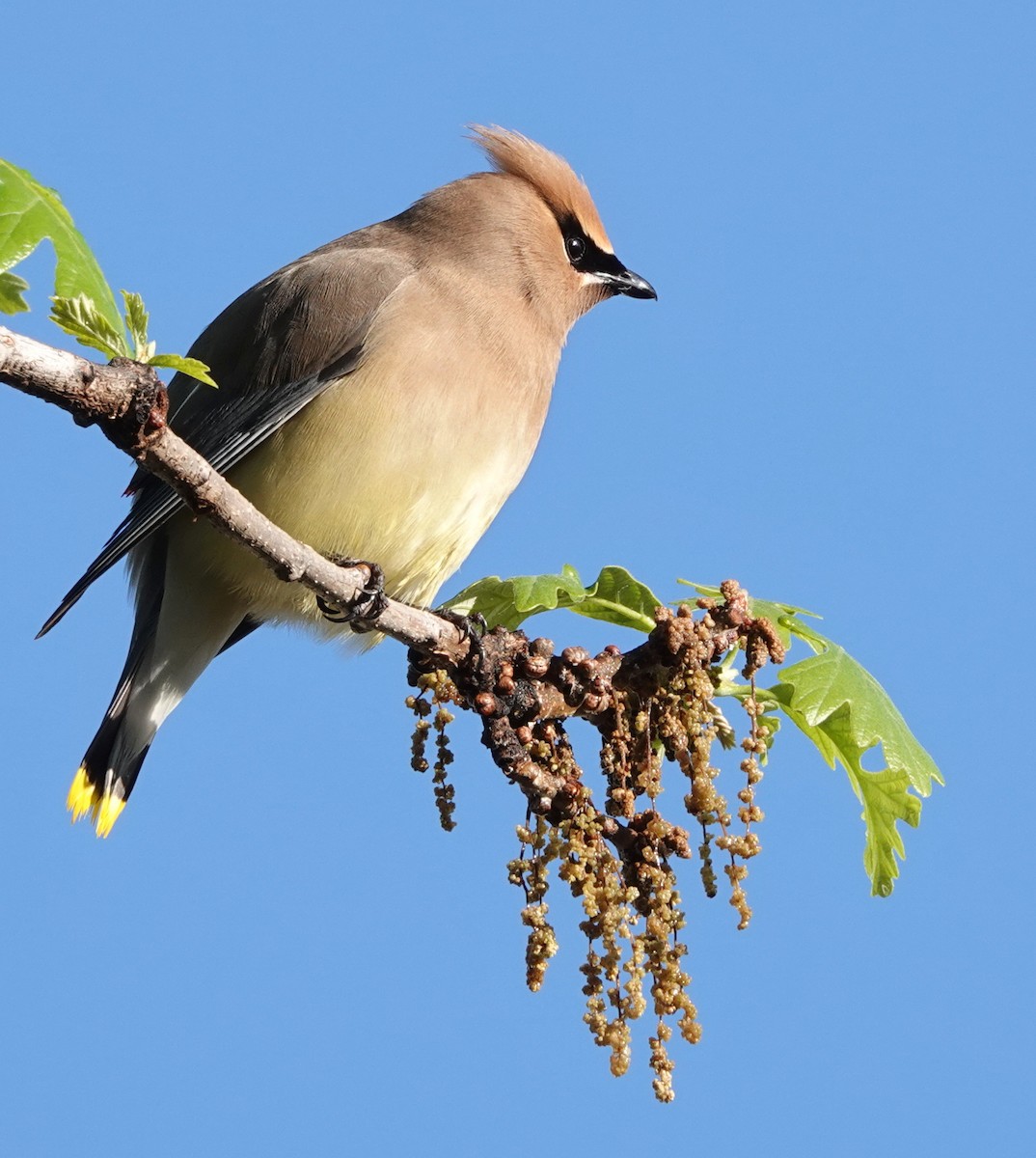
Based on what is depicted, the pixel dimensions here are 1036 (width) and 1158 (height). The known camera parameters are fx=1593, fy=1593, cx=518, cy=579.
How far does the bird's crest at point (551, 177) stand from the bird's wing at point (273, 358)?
69 cm

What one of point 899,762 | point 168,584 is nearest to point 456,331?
point 168,584

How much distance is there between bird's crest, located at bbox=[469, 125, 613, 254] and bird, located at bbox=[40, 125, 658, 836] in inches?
3.8

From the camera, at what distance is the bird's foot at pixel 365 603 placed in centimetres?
370

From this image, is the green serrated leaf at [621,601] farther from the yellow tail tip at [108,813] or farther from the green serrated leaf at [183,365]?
the yellow tail tip at [108,813]

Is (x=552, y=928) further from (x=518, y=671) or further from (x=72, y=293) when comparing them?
(x=72, y=293)

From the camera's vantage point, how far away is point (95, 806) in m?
4.77

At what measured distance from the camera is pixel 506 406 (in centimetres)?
455

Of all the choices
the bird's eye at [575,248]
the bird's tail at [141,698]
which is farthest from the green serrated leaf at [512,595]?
the bird's eye at [575,248]

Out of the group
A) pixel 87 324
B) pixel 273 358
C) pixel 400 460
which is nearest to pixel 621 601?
pixel 400 460

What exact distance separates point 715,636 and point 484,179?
2369 mm

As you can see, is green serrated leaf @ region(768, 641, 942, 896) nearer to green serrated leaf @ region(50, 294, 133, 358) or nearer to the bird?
the bird

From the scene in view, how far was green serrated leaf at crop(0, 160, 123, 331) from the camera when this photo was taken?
2447mm

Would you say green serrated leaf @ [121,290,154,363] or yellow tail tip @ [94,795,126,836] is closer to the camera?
green serrated leaf @ [121,290,154,363]

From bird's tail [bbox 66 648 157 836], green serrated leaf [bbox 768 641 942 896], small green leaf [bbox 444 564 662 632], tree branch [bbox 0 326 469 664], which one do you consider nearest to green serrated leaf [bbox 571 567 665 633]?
small green leaf [bbox 444 564 662 632]
